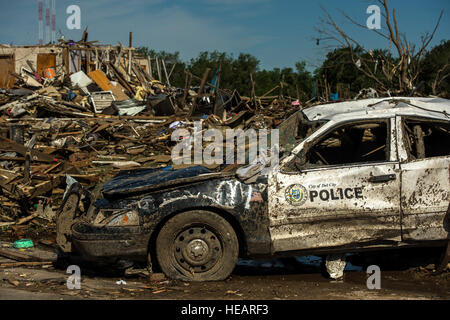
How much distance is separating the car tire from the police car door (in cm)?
48

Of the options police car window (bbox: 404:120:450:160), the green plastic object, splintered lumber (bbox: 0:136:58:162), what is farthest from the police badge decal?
splintered lumber (bbox: 0:136:58:162)

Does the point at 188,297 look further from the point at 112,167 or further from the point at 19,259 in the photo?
the point at 112,167

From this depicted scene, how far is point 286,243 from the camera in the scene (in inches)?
192

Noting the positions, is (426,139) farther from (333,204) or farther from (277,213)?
(277,213)

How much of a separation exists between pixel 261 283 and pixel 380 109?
2220 millimetres

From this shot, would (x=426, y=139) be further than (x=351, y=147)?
No

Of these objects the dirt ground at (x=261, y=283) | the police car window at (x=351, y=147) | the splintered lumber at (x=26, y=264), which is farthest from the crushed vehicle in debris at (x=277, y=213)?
the splintered lumber at (x=26, y=264)

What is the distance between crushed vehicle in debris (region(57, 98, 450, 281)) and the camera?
482 cm

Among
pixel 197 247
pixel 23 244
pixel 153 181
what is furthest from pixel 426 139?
pixel 23 244

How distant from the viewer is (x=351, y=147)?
588 cm

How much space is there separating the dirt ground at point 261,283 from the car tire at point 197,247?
0.12 m

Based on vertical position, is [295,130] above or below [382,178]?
above

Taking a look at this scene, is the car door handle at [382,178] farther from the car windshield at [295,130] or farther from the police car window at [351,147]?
the car windshield at [295,130]

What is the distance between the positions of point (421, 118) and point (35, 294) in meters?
4.13
